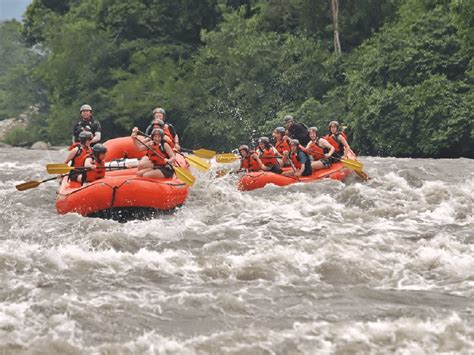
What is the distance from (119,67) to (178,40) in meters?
2.38

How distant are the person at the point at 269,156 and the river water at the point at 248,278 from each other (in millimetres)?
1205

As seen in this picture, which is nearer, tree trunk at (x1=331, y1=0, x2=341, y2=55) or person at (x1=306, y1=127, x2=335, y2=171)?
person at (x1=306, y1=127, x2=335, y2=171)

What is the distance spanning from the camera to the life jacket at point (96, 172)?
10.6 meters

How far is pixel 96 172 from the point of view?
34.7ft

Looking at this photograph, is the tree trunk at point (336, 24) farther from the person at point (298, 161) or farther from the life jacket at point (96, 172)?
the life jacket at point (96, 172)

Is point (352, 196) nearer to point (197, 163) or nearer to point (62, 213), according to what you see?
point (197, 163)

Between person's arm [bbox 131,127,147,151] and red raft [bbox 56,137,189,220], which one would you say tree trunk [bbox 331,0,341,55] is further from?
red raft [bbox 56,137,189,220]

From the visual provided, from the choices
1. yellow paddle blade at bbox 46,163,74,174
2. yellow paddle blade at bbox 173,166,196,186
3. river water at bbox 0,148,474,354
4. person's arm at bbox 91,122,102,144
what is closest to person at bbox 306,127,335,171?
river water at bbox 0,148,474,354

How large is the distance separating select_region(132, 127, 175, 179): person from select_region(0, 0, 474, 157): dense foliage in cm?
944

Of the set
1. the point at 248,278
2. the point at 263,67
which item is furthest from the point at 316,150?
the point at 263,67

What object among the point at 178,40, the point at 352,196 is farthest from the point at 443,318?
the point at 178,40

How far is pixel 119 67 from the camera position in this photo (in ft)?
98.0

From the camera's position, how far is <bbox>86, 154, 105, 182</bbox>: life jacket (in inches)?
415

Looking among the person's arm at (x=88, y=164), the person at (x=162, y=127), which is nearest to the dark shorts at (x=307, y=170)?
the person at (x=162, y=127)
